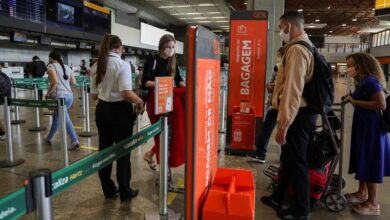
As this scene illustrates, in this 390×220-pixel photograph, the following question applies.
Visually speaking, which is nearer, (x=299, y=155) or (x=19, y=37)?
(x=299, y=155)

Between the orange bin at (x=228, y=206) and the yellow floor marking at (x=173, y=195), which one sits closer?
the orange bin at (x=228, y=206)

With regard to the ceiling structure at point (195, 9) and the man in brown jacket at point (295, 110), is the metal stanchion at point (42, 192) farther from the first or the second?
the ceiling structure at point (195, 9)

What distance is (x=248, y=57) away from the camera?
13.8 ft

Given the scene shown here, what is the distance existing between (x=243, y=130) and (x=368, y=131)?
6.09 feet

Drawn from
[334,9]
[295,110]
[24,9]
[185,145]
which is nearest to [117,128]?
[185,145]

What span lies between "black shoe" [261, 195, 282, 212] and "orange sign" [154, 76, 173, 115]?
4.58ft

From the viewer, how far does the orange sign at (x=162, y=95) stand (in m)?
1.85

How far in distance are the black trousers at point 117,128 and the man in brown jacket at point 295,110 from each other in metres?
1.25

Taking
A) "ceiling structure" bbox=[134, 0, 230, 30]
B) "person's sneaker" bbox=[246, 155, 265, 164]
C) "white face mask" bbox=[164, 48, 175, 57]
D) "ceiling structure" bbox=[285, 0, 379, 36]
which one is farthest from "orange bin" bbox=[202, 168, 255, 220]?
"ceiling structure" bbox=[285, 0, 379, 36]

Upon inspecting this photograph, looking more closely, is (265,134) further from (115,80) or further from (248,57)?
(115,80)

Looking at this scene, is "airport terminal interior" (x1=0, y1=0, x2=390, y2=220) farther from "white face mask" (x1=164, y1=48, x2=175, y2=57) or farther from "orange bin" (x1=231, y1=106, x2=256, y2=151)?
"white face mask" (x1=164, y1=48, x2=175, y2=57)

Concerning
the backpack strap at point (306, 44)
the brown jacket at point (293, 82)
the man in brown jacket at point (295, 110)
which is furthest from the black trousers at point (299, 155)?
the backpack strap at point (306, 44)

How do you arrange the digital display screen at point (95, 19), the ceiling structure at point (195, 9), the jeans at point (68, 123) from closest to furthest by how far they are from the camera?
1. the jeans at point (68, 123)
2. the digital display screen at point (95, 19)
3. the ceiling structure at point (195, 9)

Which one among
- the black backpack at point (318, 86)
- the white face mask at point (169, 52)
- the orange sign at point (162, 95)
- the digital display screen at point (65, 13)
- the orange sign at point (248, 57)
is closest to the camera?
the orange sign at point (162, 95)
